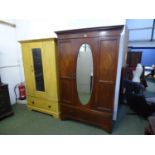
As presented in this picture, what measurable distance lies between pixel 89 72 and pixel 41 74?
116cm

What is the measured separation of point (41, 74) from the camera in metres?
2.54

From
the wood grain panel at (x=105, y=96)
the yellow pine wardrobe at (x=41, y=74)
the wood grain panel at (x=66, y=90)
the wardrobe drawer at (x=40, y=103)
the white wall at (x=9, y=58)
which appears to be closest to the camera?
the wood grain panel at (x=105, y=96)

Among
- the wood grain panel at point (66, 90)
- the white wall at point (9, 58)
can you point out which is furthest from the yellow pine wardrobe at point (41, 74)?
the white wall at point (9, 58)

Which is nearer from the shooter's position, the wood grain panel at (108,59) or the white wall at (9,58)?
the wood grain panel at (108,59)

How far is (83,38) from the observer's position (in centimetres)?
187

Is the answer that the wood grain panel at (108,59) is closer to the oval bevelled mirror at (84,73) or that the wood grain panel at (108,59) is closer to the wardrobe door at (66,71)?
the oval bevelled mirror at (84,73)

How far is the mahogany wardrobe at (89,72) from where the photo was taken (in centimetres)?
174

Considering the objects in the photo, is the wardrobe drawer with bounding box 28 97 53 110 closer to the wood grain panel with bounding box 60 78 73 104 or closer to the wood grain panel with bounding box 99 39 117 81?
the wood grain panel with bounding box 60 78 73 104

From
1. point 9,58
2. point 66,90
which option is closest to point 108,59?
point 66,90

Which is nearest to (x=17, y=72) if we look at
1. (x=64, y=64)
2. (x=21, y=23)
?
(x=21, y=23)

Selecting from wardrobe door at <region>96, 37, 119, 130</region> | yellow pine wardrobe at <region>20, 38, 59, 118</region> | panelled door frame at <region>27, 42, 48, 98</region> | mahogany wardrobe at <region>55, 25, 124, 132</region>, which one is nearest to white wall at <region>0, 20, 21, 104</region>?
yellow pine wardrobe at <region>20, 38, 59, 118</region>

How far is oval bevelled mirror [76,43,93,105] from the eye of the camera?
76.3 inches
